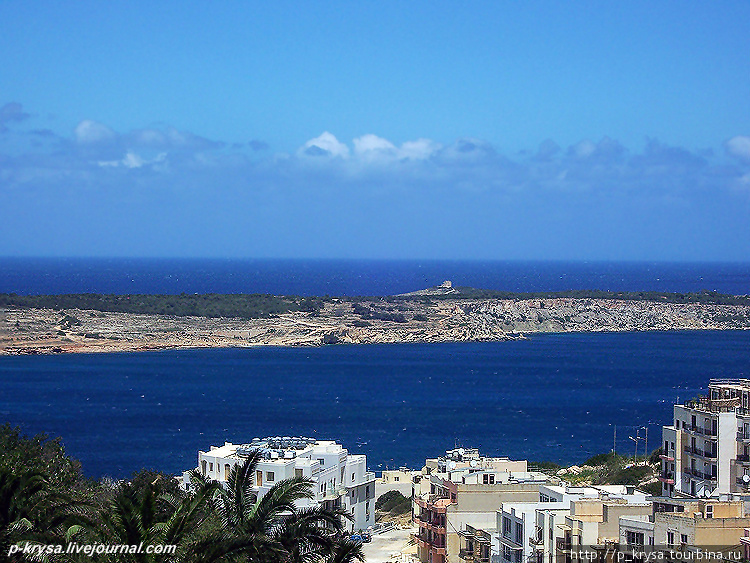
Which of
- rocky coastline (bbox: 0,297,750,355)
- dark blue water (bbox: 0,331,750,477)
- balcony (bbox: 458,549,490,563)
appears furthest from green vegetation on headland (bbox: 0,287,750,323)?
balcony (bbox: 458,549,490,563)

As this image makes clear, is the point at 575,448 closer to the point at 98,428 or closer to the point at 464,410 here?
the point at 464,410

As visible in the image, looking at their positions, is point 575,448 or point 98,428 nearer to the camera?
point 575,448

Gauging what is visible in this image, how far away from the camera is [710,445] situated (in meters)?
24.2

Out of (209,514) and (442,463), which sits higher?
(209,514)

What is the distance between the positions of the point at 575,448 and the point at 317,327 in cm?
7608

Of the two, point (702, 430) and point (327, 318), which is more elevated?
point (702, 430)

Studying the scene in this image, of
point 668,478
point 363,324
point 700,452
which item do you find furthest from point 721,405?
point 363,324

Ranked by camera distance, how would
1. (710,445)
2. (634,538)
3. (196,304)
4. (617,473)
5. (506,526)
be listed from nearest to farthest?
(634,538) < (506,526) < (710,445) < (617,473) < (196,304)

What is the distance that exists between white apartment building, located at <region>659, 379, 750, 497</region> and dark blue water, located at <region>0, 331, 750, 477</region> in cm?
2441

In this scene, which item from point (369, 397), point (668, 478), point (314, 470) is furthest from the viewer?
point (369, 397)

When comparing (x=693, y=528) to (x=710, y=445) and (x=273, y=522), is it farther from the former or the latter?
(x=710, y=445)

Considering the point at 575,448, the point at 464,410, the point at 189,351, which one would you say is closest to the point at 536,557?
the point at 575,448

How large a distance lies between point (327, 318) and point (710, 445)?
112324 mm

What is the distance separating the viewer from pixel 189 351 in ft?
384
